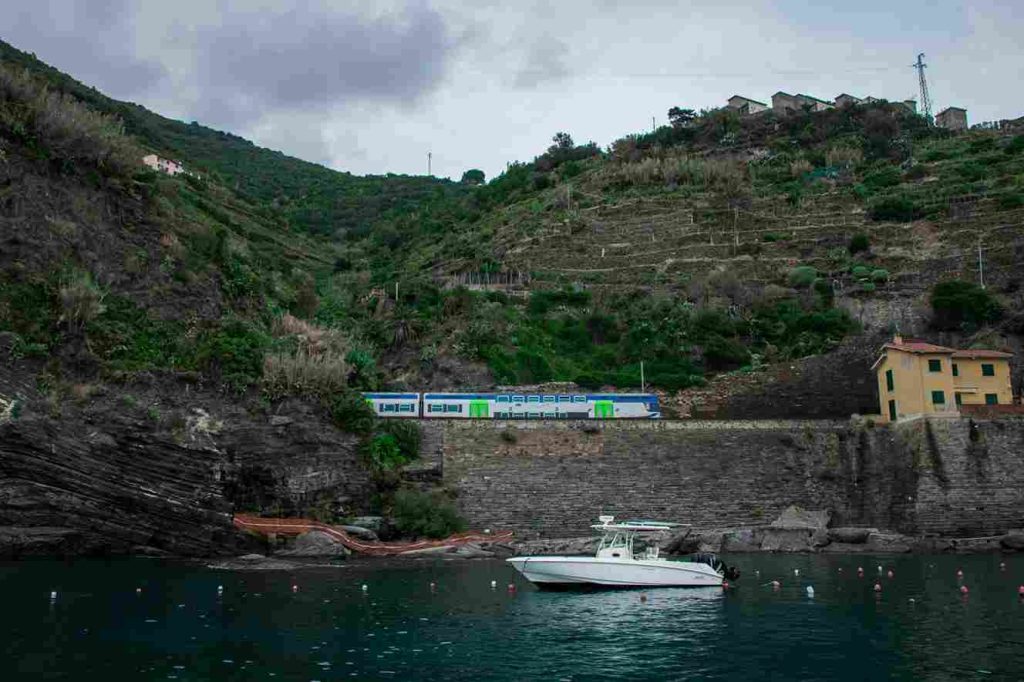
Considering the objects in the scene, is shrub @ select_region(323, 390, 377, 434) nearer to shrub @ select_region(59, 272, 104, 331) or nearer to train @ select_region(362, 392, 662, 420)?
train @ select_region(362, 392, 662, 420)

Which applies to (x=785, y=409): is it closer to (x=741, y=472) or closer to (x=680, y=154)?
(x=741, y=472)

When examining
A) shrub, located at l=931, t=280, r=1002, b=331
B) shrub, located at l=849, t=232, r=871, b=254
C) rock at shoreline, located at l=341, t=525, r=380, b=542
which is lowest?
rock at shoreline, located at l=341, t=525, r=380, b=542

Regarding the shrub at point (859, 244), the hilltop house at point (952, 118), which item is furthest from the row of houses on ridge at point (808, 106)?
the shrub at point (859, 244)

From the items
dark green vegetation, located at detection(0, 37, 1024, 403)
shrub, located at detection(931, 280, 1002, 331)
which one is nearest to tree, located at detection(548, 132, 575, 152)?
dark green vegetation, located at detection(0, 37, 1024, 403)

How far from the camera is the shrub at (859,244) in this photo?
6906 cm

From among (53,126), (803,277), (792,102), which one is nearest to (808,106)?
(792,102)

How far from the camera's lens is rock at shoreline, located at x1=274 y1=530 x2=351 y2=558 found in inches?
1443

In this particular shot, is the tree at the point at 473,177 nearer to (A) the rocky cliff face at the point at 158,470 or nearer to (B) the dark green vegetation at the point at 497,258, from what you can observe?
(B) the dark green vegetation at the point at 497,258

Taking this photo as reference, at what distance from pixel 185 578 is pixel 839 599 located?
20801 mm

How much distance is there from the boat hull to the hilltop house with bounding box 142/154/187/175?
232ft

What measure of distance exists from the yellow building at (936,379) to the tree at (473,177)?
114m

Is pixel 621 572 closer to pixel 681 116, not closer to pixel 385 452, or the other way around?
pixel 385 452

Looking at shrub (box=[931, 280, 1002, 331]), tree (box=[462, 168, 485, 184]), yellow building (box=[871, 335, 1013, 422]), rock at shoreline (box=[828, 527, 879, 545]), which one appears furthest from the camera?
tree (box=[462, 168, 485, 184])

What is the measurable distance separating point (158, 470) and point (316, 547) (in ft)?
24.1
